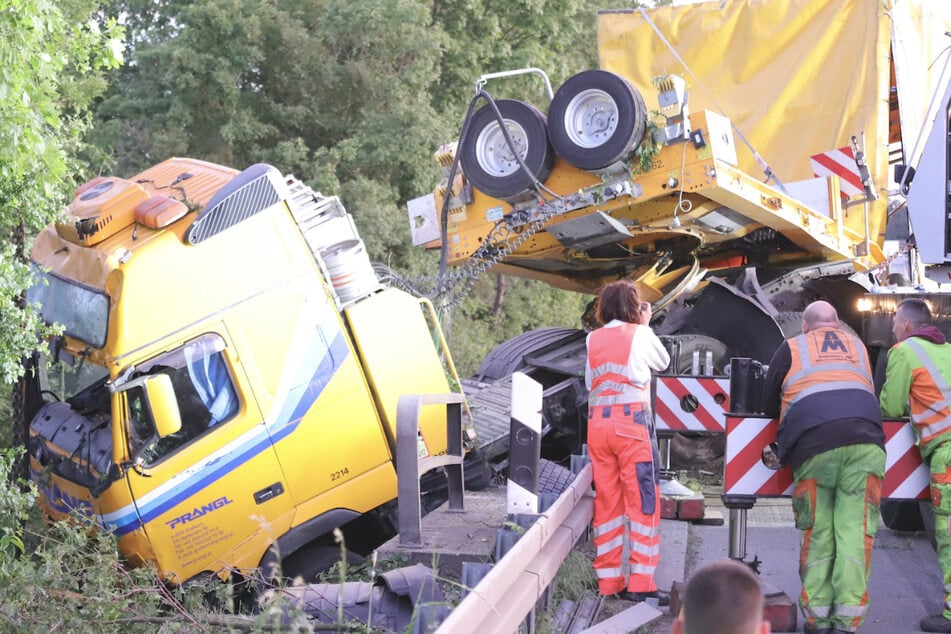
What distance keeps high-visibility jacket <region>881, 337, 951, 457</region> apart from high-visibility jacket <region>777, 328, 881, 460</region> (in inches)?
10.4

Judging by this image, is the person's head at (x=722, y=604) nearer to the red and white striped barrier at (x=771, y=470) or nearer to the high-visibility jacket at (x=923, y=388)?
the red and white striped barrier at (x=771, y=470)

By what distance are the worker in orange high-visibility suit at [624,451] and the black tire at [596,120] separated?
6.94 ft

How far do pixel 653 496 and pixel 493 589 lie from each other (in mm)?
1994

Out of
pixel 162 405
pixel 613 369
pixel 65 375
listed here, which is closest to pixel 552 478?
pixel 613 369

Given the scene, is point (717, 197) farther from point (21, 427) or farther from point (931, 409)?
point (21, 427)

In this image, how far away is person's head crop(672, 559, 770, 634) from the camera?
2.61 m

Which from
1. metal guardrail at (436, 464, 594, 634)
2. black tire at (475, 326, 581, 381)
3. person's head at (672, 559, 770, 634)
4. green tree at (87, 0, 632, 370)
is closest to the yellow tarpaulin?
black tire at (475, 326, 581, 381)

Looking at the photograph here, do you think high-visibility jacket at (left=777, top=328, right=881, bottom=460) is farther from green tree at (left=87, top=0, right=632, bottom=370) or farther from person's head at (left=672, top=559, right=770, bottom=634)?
green tree at (left=87, top=0, right=632, bottom=370)

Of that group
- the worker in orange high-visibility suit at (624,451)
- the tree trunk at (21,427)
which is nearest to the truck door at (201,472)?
the tree trunk at (21,427)

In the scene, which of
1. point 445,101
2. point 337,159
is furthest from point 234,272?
point 445,101

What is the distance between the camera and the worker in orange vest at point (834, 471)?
16.8ft

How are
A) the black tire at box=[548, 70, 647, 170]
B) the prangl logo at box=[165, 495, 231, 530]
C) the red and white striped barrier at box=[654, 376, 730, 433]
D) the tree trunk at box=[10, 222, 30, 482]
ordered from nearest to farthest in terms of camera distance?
the prangl logo at box=[165, 495, 231, 530] < the tree trunk at box=[10, 222, 30, 482] < the red and white striped barrier at box=[654, 376, 730, 433] < the black tire at box=[548, 70, 647, 170]

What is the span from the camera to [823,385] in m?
5.33

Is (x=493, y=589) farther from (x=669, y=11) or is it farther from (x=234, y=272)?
(x=669, y=11)
